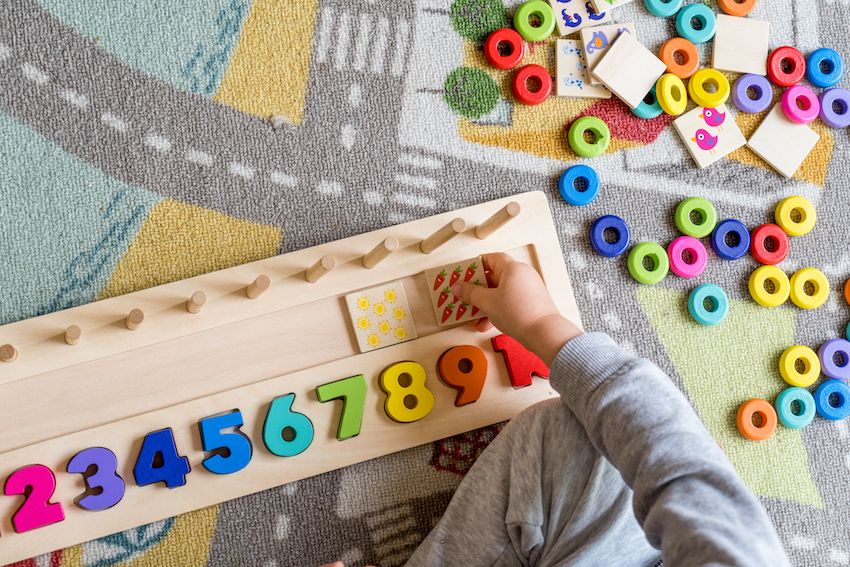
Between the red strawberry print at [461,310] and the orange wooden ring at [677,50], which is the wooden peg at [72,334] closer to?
the red strawberry print at [461,310]

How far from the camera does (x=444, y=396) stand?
744 mm

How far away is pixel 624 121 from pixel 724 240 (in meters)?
0.21

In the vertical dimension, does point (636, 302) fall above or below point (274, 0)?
below

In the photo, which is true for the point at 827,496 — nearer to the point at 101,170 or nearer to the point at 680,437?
the point at 680,437

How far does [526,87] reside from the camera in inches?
32.4

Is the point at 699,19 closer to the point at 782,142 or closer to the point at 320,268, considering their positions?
the point at 782,142

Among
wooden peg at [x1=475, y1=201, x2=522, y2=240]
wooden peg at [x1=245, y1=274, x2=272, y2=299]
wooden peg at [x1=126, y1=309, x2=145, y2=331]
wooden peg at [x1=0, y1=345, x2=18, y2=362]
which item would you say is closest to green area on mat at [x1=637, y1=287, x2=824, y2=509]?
wooden peg at [x1=475, y1=201, x2=522, y2=240]

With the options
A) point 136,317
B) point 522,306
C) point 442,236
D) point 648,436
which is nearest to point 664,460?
point 648,436

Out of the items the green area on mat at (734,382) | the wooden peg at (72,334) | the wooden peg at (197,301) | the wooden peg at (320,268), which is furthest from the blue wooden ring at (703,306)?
the wooden peg at (72,334)

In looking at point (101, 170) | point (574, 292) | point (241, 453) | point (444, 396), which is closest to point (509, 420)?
point (444, 396)

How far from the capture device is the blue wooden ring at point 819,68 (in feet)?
2.84

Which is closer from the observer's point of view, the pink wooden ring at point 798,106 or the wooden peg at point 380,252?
the wooden peg at point 380,252

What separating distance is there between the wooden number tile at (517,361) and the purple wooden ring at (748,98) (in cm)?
47

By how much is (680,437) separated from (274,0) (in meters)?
0.69
